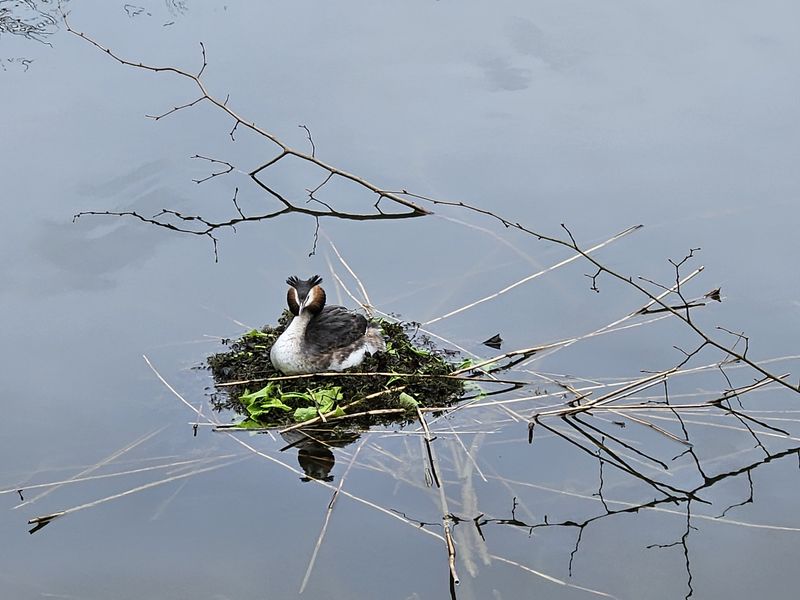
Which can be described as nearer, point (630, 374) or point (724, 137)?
point (630, 374)

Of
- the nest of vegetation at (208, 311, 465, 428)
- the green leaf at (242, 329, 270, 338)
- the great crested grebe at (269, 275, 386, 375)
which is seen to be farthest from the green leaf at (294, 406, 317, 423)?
the green leaf at (242, 329, 270, 338)

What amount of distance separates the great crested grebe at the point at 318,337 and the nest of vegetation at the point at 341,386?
0.06m

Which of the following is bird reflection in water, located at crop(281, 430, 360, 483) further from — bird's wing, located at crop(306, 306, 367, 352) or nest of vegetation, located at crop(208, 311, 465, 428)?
bird's wing, located at crop(306, 306, 367, 352)

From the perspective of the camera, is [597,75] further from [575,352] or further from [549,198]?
[575,352]

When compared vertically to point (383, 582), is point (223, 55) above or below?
above

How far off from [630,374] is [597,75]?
4281 mm

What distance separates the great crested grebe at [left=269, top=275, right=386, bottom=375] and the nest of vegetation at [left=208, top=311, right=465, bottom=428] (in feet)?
0.20

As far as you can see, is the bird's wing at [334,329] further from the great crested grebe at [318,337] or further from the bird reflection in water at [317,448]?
the bird reflection in water at [317,448]

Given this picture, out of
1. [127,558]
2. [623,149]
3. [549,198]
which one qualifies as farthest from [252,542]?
[623,149]

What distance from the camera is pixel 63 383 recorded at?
6.82m

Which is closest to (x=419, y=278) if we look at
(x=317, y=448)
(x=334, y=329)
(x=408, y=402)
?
(x=334, y=329)

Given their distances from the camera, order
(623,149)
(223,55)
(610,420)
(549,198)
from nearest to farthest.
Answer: (610,420), (549,198), (623,149), (223,55)

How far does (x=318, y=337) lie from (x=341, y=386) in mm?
314

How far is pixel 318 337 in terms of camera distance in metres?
6.91
